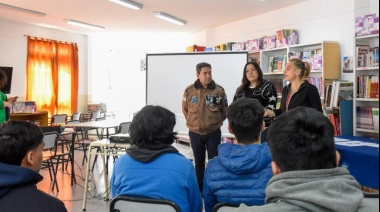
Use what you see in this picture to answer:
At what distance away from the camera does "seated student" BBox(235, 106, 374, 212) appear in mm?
793

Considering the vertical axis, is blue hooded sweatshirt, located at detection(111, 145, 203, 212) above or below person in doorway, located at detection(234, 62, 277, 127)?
below

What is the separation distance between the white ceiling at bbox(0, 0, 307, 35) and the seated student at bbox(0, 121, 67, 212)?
4.96 meters

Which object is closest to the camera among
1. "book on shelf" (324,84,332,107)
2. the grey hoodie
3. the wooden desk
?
the grey hoodie

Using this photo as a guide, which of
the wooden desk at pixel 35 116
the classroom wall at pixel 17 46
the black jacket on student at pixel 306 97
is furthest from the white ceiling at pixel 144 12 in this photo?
the black jacket on student at pixel 306 97

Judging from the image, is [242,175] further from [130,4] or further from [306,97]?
[130,4]

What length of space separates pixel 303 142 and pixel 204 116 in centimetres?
278

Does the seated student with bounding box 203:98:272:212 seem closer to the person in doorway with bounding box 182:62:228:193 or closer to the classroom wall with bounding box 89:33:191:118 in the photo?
the person in doorway with bounding box 182:62:228:193

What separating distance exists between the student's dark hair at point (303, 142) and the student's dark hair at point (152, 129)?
100 cm

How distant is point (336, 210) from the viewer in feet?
2.58

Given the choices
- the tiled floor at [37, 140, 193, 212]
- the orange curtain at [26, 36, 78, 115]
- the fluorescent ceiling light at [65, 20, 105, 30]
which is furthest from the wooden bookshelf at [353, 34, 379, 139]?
the orange curtain at [26, 36, 78, 115]

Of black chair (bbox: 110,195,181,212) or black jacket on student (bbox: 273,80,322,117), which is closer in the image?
black chair (bbox: 110,195,181,212)

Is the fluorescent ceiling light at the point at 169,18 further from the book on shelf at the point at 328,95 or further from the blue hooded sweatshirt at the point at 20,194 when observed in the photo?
the blue hooded sweatshirt at the point at 20,194

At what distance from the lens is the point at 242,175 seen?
1.69m

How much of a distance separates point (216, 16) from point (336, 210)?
698 centimetres
